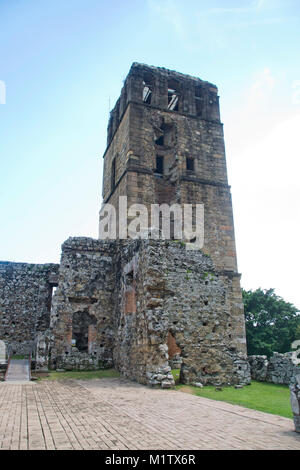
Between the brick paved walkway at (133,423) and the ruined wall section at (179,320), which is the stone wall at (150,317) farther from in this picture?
the brick paved walkway at (133,423)

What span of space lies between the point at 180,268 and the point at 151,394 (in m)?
3.69

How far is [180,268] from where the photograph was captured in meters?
10.3

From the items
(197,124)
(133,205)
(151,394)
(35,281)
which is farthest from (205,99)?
(151,394)

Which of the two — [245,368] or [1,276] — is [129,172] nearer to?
[1,276]

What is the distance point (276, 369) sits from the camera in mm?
11492

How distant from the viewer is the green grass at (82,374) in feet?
36.4

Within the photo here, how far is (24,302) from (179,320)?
8852mm

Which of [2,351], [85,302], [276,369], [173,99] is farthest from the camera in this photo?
[173,99]

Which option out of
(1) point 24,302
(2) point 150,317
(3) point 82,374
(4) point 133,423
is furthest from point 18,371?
(4) point 133,423

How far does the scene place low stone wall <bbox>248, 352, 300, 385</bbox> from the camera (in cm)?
1096

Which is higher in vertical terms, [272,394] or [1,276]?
[1,276]

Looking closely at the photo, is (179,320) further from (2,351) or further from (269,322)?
(269,322)

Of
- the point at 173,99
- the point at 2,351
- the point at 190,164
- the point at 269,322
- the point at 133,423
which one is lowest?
the point at 133,423
